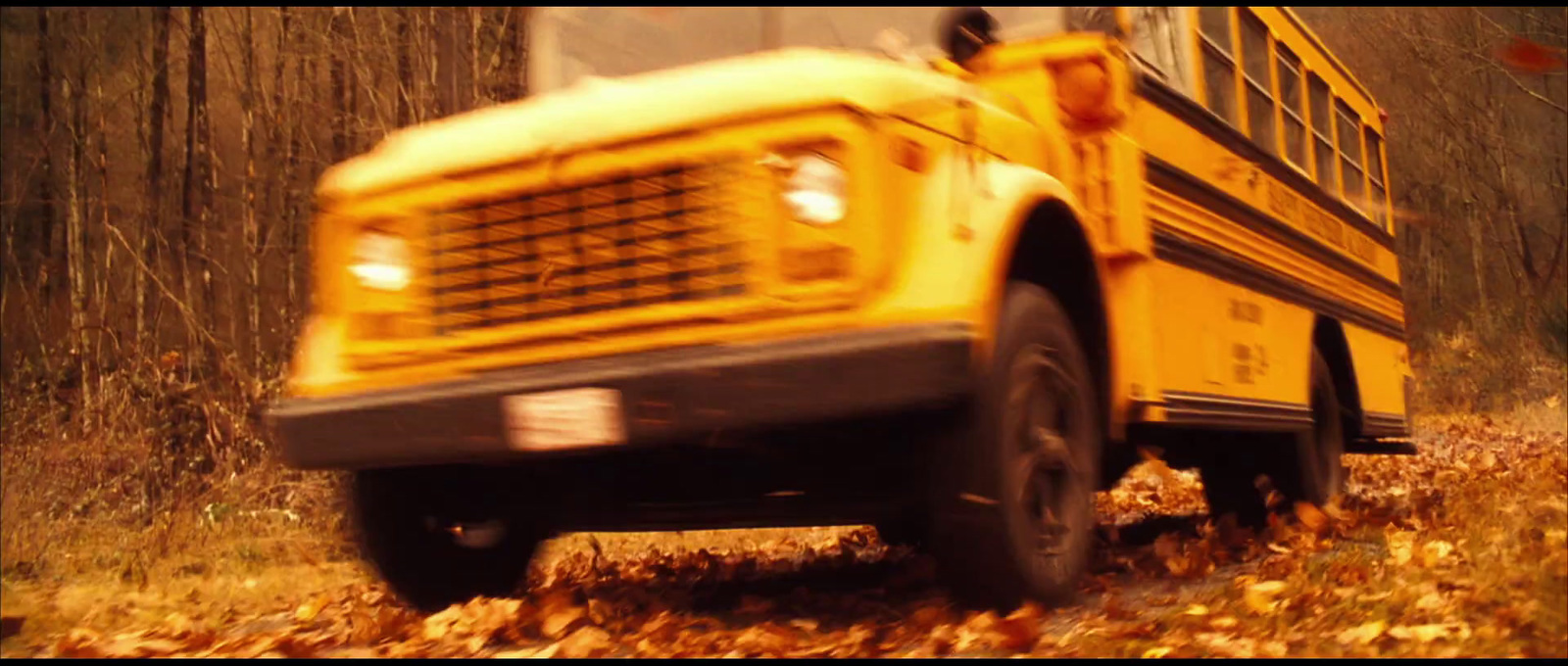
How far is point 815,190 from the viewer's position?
3.32 meters

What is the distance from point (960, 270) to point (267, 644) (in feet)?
7.91

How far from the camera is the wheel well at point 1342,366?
6.71m

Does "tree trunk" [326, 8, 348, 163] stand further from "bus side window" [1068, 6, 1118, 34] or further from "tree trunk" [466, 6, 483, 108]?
"bus side window" [1068, 6, 1118, 34]

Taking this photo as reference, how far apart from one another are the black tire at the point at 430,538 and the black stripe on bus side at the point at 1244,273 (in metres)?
2.33

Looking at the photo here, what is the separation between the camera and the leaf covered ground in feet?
10.5

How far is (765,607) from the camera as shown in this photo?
4.33 metres

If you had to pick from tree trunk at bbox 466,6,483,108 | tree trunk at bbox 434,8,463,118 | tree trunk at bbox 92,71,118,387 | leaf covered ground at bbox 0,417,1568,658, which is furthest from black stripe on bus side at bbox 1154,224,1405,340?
tree trunk at bbox 92,71,118,387

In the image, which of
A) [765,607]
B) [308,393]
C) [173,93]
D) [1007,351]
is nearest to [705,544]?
[765,607]

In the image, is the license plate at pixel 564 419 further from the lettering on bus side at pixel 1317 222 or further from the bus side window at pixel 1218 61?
the lettering on bus side at pixel 1317 222

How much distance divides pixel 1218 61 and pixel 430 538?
11.3 ft

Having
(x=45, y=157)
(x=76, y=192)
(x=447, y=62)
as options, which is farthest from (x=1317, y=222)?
(x=45, y=157)

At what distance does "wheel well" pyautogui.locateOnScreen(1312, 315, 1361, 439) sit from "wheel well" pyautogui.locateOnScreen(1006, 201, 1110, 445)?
2961mm

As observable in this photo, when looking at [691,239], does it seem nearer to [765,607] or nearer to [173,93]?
[765,607]

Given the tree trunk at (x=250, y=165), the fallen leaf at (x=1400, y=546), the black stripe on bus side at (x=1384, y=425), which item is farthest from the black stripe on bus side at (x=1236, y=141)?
the tree trunk at (x=250, y=165)
